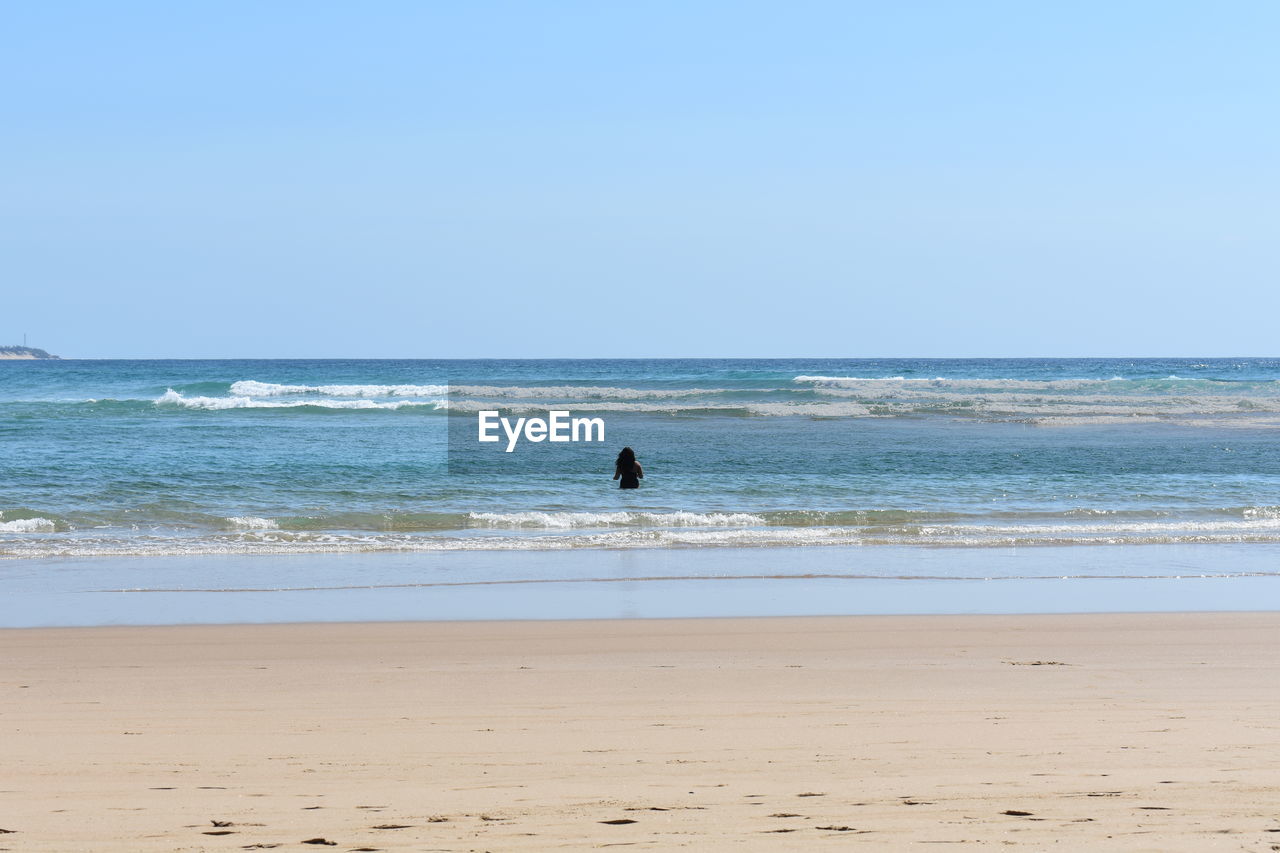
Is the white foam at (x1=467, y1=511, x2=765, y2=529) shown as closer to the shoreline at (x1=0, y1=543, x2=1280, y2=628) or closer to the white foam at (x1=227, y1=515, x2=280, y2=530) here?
the shoreline at (x1=0, y1=543, x2=1280, y2=628)

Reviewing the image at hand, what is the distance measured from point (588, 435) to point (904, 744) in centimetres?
2551

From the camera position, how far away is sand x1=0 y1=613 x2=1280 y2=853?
→ 392cm

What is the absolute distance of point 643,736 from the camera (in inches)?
203

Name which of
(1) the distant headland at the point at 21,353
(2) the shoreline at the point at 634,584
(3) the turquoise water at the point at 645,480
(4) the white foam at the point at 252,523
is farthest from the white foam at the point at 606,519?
(1) the distant headland at the point at 21,353

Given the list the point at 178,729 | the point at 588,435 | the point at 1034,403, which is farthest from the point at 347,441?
the point at 1034,403

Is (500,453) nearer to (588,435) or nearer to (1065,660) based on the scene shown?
(588,435)

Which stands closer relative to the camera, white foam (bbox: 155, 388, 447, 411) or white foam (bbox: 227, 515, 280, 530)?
white foam (bbox: 227, 515, 280, 530)

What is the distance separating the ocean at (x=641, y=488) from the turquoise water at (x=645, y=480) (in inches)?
2.7

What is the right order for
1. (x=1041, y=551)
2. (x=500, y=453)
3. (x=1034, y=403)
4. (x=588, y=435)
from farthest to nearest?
1. (x=1034, y=403)
2. (x=588, y=435)
3. (x=500, y=453)
4. (x=1041, y=551)

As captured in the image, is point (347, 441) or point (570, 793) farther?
point (347, 441)

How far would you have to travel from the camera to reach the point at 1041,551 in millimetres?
12156

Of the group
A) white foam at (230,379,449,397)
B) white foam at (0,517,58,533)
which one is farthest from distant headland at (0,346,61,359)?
white foam at (0,517,58,533)

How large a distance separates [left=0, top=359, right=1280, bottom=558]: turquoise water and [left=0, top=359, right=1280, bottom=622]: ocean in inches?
2.7

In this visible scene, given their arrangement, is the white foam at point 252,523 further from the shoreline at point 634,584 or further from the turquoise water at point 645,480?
the shoreline at point 634,584
